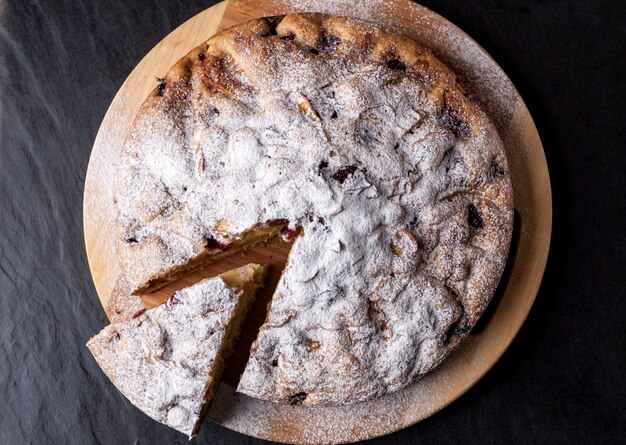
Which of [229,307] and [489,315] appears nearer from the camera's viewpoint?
[229,307]

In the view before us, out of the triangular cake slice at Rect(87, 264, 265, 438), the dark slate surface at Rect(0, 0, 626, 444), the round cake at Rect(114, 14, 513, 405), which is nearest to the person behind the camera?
the round cake at Rect(114, 14, 513, 405)

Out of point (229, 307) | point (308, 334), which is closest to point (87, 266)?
point (229, 307)

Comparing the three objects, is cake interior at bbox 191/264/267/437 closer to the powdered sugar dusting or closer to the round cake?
the powdered sugar dusting

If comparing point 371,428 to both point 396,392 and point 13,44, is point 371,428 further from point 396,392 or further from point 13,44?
point 13,44

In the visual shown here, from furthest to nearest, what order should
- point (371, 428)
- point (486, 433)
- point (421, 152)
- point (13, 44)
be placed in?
point (13, 44) < point (486, 433) < point (371, 428) < point (421, 152)

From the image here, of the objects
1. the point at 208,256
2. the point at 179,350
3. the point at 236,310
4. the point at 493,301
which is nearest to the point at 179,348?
the point at 179,350

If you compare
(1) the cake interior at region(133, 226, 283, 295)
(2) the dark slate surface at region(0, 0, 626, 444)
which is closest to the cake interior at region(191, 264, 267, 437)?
(1) the cake interior at region(133, 226, 283, 295)

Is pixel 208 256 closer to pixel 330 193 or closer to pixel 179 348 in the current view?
pixel 179 348

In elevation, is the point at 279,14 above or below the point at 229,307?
above
